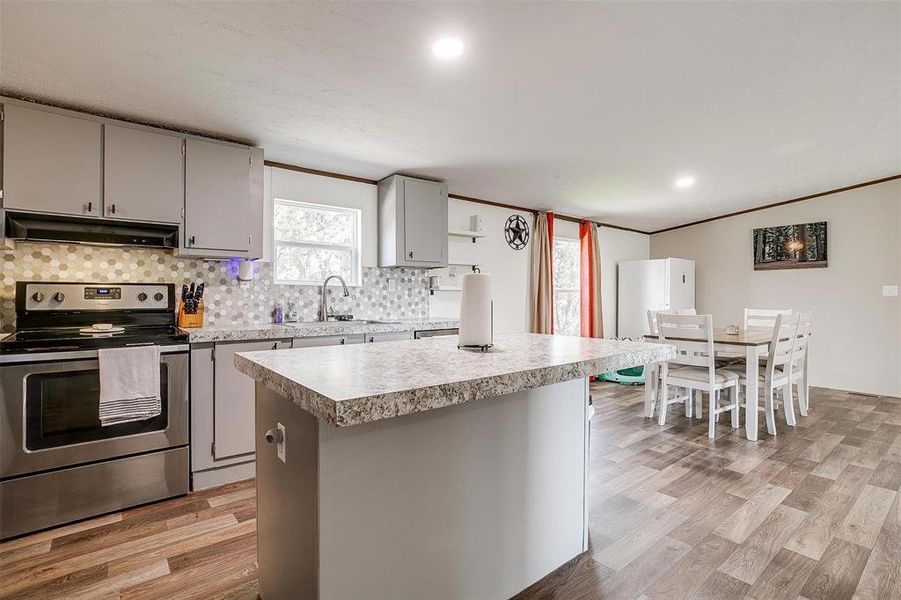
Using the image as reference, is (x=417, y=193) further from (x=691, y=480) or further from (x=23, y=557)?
(x=23, y=557)

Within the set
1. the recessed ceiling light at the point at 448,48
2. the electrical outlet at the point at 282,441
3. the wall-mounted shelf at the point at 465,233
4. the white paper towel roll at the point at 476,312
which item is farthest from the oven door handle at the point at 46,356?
the wall-mounted shelf at the point at 465,233

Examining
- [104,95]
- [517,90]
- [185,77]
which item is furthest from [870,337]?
[104,95]

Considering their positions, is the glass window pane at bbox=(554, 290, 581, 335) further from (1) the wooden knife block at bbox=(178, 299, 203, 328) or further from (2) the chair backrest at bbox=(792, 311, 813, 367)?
(1) the wooden knife block at bbox=(178, 299, 203, 328)

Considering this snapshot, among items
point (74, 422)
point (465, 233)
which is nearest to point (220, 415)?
point (74, 422)

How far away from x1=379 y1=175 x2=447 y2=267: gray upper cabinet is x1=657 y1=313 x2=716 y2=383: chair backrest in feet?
6.71

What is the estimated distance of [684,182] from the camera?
4.81 meters

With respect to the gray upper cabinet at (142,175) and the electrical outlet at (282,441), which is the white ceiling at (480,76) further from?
the electrical outlet at (282,441)

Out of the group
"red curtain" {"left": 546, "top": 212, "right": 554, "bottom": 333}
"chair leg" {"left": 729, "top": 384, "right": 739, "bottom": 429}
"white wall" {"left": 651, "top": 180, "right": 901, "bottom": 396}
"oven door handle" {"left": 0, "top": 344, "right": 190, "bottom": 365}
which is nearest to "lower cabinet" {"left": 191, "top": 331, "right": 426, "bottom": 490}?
"oven door handle" {"left": 0, "top": 344, "right": 190, "bottom": 365}

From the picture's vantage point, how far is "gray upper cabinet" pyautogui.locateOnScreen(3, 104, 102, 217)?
2.37 metres

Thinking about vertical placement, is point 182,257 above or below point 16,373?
above

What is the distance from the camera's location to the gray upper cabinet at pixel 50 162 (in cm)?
237

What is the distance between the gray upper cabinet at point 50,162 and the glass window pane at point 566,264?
4.96m

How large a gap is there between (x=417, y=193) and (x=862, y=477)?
12.4 feet

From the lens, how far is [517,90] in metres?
2.61
